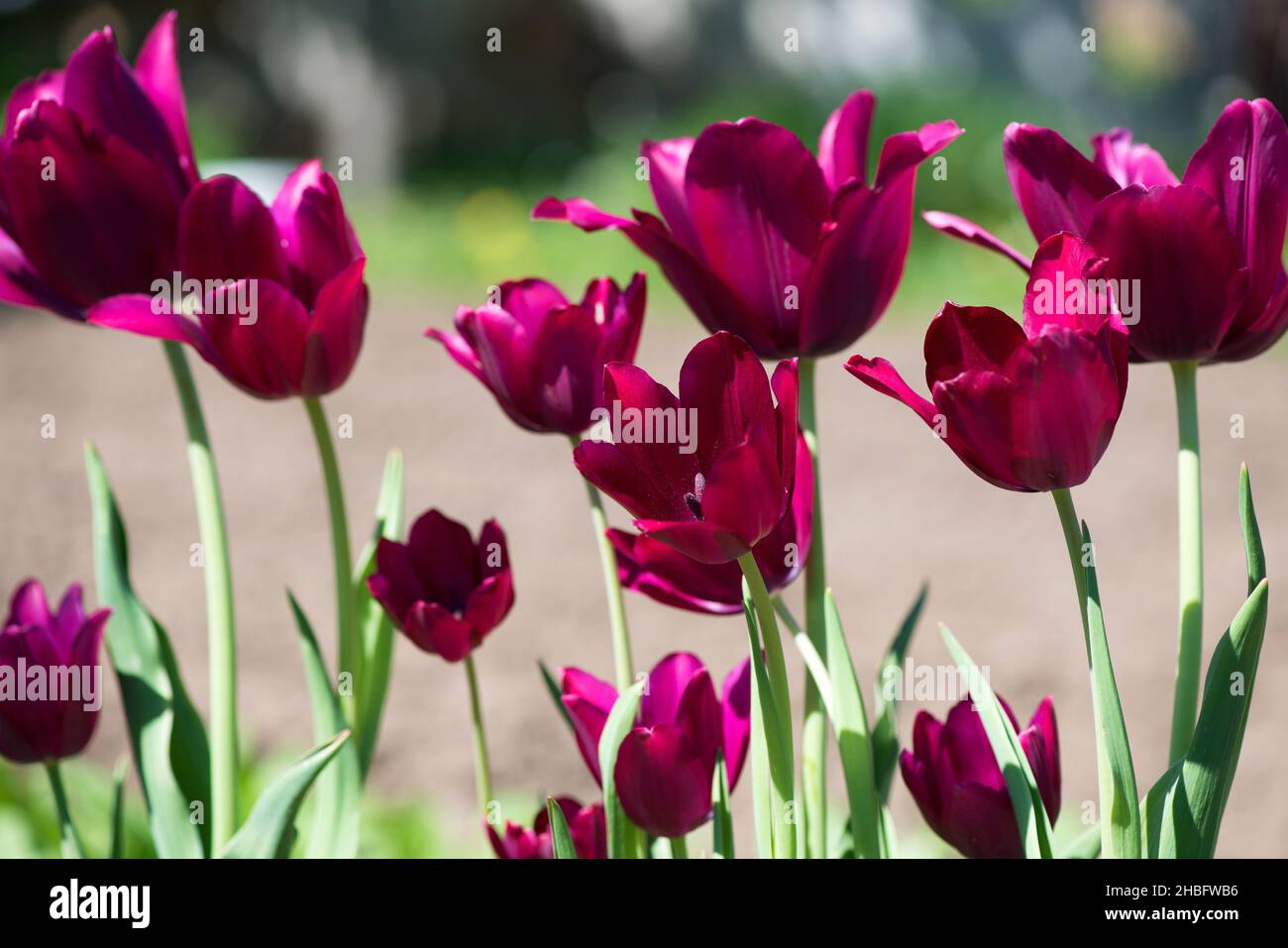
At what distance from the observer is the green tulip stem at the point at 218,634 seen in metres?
0.87

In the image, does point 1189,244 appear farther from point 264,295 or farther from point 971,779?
point 264,295

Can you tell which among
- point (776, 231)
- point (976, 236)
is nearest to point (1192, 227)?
point (976, 236)

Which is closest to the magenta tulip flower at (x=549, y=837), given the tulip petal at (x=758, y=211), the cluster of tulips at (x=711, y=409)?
the cluster of tulips at (x=711, y=409)

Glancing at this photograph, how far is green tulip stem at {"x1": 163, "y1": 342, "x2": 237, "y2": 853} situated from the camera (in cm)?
87

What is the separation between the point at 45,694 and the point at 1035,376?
30.4 inches

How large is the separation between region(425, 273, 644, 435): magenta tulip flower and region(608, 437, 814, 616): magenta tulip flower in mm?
132

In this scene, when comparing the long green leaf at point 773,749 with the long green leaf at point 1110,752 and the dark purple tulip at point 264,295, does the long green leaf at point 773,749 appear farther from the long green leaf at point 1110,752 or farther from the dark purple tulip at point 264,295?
the dark purple tulip at point 264,295

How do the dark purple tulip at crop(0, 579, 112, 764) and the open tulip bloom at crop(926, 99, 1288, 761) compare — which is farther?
the dark purple tulip at crop(0, 579, 112, 764)

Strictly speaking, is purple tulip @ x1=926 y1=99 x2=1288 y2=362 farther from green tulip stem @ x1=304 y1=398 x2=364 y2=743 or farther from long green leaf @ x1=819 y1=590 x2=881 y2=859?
green tulip stem @ x1=304 y1=398 x2=364 y2=743

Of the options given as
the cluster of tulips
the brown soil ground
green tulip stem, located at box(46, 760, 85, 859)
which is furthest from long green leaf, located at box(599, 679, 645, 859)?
the brown soil ground

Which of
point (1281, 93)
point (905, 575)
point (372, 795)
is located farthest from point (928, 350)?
point (1281, 93)

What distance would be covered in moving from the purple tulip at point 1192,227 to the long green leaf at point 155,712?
68 centimetres
